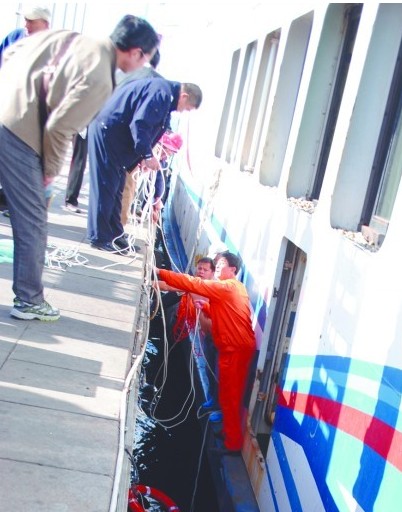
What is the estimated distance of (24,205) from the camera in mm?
3354

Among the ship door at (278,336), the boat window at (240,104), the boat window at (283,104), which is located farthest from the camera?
the boat window at (240,104)

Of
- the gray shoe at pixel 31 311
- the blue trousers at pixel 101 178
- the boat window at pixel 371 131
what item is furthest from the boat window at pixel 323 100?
the gray shoe at pixel 31 311

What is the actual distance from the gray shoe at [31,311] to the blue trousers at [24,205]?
5 cm

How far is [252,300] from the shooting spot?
5.41 m

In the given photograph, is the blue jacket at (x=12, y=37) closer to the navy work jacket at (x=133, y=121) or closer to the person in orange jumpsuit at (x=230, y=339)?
the navy work jacket at (x=133, y=121)

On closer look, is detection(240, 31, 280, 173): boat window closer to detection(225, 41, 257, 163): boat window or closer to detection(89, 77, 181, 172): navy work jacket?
detection(225, 41, 257, 163): boat window

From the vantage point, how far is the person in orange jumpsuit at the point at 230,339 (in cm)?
493

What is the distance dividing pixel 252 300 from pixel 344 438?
244 cm

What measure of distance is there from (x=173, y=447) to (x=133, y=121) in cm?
264

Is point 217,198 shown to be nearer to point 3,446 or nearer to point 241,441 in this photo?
point 241,441

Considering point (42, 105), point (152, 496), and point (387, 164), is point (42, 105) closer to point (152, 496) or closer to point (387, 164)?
point (387, 164)

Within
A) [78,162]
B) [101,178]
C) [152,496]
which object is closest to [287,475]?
[152,496]

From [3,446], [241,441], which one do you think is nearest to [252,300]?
[241,441]

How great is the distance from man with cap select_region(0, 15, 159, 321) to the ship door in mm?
1706
